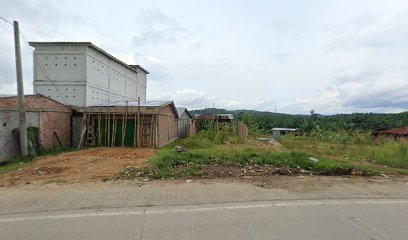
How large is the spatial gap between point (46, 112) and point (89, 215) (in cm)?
1248

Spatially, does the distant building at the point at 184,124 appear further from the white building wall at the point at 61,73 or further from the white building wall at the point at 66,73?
the white building wall at the point at 61,73

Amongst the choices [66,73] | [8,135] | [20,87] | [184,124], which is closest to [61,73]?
[66,73]

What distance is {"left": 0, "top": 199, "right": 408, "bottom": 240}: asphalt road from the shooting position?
4035mm

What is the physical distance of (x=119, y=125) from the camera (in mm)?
17953

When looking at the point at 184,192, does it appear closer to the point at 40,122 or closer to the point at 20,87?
the point at 20,87

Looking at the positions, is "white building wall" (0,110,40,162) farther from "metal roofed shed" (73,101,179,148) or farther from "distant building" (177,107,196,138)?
"distant building" (177,107,196,138)

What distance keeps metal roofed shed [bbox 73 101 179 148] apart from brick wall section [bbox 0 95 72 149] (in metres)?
0.83

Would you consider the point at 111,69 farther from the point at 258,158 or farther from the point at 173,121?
the point at 258,158

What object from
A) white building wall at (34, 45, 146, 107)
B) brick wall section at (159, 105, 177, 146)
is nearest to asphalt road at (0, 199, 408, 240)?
brick wall section at (159, 105, 177, 146)

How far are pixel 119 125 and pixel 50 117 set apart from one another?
3969 millimetres

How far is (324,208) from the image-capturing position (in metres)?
5.21

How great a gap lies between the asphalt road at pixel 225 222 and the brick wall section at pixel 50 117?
37.2ft

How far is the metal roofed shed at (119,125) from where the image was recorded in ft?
57.4

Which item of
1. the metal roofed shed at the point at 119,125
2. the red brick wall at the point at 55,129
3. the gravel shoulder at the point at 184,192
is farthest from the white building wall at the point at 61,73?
the gravel shoulder at the point at 184,192
